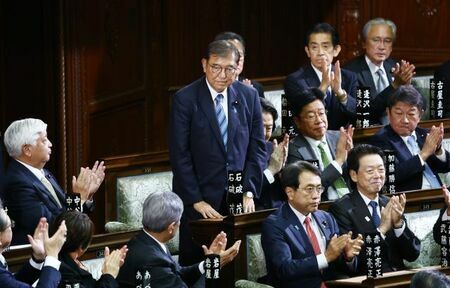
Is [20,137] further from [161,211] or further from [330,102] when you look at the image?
[330,102]

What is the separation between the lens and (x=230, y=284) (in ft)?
18.4

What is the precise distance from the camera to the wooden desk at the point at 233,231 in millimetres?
5621

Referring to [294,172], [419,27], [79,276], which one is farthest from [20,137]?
[419,27]

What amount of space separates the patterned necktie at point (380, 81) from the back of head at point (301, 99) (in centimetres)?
112

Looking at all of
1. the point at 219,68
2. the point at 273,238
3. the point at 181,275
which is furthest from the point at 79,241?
the point at 219,68

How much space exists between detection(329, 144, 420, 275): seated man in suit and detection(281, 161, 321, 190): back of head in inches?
9.8

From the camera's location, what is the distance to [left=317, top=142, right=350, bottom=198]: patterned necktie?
6.37 meters

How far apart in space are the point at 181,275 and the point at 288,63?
11.7 feet

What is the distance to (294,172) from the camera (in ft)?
18.7

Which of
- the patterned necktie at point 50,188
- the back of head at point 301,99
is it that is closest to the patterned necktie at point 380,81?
the back of head at point 301,99

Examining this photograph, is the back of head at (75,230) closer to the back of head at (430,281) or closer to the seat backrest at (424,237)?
the back of head at (430,281)

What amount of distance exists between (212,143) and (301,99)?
60cm

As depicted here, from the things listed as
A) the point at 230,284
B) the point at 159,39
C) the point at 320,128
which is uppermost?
the point at 159,39

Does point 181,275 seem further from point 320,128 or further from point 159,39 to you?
point 159,39
